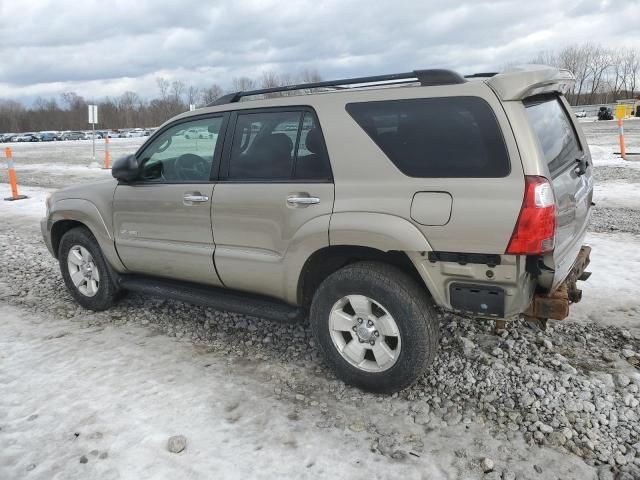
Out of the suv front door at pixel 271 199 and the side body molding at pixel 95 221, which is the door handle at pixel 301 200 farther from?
the side body molding at pixel 95 221

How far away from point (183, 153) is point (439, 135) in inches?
87.5

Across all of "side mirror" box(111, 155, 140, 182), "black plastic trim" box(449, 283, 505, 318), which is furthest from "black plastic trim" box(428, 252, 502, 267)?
"side mirror" box(111, 155, 140, 182)

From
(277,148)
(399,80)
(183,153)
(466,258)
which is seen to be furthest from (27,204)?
(466,258)

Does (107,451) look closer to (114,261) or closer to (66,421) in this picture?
(66,421)

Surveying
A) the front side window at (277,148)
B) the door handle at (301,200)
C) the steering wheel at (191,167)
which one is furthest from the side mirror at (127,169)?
the door handle at (301,200)

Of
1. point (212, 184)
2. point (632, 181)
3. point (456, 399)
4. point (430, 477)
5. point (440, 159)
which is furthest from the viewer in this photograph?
point (632, 181)

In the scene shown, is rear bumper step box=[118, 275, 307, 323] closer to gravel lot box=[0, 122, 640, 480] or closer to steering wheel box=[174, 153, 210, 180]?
gravel lot box=[0, 122, 640, 480]

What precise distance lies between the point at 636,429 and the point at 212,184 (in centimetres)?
311

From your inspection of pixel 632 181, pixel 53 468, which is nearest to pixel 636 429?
pixel 53 468

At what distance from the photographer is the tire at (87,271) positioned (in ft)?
15.9

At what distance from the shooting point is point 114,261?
470cm

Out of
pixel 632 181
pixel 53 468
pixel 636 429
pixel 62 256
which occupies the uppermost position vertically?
pixel 632 181

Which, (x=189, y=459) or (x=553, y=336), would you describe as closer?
(x=189, y=459)

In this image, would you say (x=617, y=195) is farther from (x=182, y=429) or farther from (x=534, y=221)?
(x=182, y=429)
